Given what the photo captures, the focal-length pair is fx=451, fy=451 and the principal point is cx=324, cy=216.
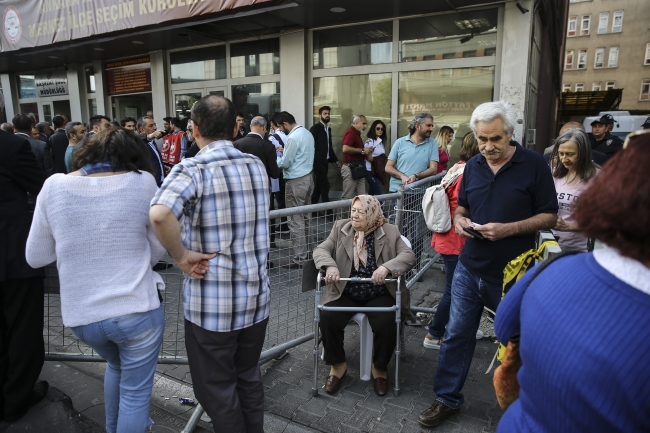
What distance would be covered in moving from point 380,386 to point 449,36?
21.7ft

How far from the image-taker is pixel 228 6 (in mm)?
6840

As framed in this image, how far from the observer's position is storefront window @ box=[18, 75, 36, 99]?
47.3ft

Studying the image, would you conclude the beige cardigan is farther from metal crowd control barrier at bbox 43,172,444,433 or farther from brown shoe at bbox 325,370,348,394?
brown shoe at bbox 325,370,348,394

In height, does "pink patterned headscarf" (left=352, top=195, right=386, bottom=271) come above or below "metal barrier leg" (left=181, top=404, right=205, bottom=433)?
above

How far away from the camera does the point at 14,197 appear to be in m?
2.83

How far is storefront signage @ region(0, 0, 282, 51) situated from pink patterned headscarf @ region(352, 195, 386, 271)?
437 centimetres

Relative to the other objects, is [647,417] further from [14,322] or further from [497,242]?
[14,322]

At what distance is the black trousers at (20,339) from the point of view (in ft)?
9.50

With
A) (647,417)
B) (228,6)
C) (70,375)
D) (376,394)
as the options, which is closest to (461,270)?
(376,394)

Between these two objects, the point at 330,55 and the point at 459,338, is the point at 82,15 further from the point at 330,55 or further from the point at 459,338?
the point at 459,338

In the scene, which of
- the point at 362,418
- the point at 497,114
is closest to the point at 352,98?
the point at 497,114

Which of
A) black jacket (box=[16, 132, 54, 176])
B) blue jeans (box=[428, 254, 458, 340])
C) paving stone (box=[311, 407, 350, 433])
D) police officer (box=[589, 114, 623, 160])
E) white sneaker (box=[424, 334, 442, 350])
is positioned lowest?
paving stone (box=[311, 407, 350, 433])

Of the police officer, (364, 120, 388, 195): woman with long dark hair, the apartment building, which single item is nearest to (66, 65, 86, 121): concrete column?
(364, 120, 388, 195): woman with long dark hair

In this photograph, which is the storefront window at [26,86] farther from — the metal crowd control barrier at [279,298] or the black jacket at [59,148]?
the metal crowd control barrier at [279,298]
